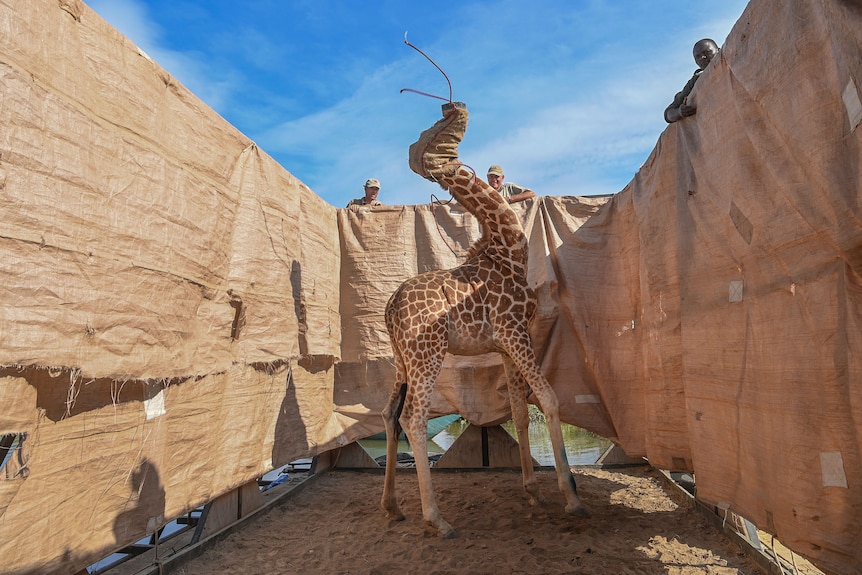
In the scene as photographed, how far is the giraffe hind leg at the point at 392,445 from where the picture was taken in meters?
4.72

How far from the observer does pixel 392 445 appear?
15.9 feet

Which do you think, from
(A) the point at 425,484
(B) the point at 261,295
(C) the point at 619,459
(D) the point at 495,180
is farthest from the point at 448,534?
(D) the point at 495,180

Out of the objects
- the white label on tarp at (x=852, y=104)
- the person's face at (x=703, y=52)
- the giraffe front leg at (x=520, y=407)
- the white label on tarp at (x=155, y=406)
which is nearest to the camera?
the white label on tarp at (x=852, y=104)

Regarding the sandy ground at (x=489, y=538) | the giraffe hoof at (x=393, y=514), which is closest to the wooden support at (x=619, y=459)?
the sandy ground at (x=489, y=538)

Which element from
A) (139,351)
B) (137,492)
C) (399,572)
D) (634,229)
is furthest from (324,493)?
(634,229)

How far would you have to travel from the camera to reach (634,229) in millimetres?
4504

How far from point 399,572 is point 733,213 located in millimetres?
3126

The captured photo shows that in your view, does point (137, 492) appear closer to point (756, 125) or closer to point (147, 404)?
point (147, 404)

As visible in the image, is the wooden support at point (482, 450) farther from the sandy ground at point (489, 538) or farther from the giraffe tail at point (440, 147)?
the giraffe tail at point (440, 147)

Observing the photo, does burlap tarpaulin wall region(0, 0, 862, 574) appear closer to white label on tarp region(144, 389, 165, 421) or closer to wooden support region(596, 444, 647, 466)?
white label on tarp region(144, 389, 165, 421)

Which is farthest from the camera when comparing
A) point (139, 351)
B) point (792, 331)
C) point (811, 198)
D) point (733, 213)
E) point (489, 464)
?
point (489, 464)

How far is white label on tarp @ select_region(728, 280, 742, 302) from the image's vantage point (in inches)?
117

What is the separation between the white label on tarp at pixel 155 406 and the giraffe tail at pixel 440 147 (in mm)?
2811

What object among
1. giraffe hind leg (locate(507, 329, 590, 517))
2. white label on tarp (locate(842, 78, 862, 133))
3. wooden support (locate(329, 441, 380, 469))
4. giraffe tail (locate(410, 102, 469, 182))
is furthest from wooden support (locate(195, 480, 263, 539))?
white label on tarp (locate(842, 78, 862, 133))
